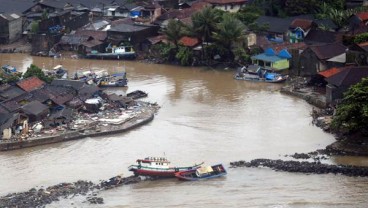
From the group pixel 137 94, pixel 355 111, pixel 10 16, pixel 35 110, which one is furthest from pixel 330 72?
pixel 10 16

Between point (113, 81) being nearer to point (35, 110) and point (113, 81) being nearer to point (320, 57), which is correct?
point (35, 110)

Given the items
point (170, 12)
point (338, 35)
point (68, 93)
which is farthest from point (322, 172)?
point (170, 12)

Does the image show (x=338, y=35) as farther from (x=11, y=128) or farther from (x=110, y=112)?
(x=11, y=128)

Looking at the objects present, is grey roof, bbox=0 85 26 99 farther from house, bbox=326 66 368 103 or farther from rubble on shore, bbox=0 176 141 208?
house, bbox=326 66 368 103

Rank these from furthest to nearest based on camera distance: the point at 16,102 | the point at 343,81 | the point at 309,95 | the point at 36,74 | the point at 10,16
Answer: the point at 10,16 → the point at 36,74 → the point at 309,95 → the point at 343,81 → the point at 16,102

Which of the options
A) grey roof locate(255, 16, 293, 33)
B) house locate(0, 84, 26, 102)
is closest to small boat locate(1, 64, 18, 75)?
house locate(0, 84, 26, 102)

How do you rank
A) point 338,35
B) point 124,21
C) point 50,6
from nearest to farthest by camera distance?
1. point 338,35
2. point 124,21
3. point 50,6

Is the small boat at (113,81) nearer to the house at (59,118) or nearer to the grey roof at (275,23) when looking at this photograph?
the house at (59,118)
